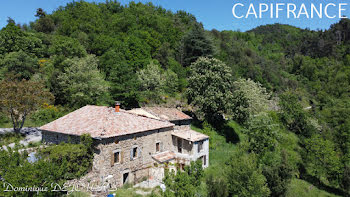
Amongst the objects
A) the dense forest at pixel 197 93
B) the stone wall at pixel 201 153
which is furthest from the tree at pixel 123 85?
the stone wall at pixel 201 153

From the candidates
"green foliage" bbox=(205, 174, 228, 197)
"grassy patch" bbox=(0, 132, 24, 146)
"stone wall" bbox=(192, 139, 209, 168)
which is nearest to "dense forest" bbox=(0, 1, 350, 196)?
"green foliage" bbox=(205, 174, 228, 197)

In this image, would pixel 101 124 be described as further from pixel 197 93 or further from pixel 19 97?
pixel 197 93

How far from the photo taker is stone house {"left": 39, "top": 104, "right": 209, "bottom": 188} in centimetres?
1812

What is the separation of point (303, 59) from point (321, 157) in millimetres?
70306

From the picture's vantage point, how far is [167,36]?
61938mm

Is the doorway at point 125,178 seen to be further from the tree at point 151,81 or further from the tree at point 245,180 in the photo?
the tree at point 151,81

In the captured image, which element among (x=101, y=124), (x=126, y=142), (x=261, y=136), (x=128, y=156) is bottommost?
(x=128, y=156)

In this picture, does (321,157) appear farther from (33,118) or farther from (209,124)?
(33,118)

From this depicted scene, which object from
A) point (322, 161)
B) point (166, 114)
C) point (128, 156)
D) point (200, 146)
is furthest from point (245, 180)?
point (322, 161)

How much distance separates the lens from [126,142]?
64.6 ft

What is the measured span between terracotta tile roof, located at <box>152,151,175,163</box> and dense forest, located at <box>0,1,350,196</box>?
12.0 ft

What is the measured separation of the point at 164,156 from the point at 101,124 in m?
7.04

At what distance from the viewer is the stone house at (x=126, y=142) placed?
18125 mm

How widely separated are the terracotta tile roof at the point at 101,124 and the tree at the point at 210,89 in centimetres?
988
